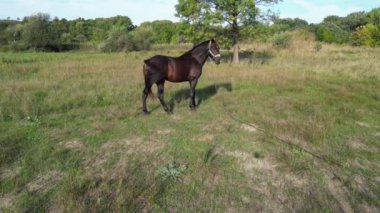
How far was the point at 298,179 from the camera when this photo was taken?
14.5 ft

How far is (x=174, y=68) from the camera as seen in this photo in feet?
24.1

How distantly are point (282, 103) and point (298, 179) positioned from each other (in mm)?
4589

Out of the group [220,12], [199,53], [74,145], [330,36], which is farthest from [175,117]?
[330,36]

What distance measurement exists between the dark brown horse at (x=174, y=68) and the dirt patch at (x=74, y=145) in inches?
88.6

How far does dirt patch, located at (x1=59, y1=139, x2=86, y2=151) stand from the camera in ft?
17.5

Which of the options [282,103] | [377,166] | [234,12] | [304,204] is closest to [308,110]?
[282,103]

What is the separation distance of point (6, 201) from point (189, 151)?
110 inches

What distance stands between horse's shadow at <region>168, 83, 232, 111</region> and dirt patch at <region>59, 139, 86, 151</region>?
9.81ft

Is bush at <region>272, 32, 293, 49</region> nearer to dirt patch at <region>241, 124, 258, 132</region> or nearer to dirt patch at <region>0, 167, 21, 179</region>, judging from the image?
dirt patch at <region>241, 124, 258, 132</region>

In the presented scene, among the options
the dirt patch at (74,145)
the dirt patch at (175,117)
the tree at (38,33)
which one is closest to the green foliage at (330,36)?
the dirt patch at (175,117)

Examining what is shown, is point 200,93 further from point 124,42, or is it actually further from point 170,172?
point 124,42

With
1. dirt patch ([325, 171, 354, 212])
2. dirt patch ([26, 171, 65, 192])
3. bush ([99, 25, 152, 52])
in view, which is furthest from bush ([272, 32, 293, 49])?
dirt patch ([26, 171, 65, 192])

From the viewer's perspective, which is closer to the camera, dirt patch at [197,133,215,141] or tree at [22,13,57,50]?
dirt patch at [197,133,215,141]

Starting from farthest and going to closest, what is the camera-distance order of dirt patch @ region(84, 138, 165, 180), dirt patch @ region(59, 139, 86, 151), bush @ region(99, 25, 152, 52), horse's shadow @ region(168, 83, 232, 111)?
bush @ region(99, 25, 152, 52)
horse's shadow @ region(168, 83, 232, 111)
dirt patch @ region(59, 139, 86, 151)
dirt patch @ region(84, 138, 165, 180)
